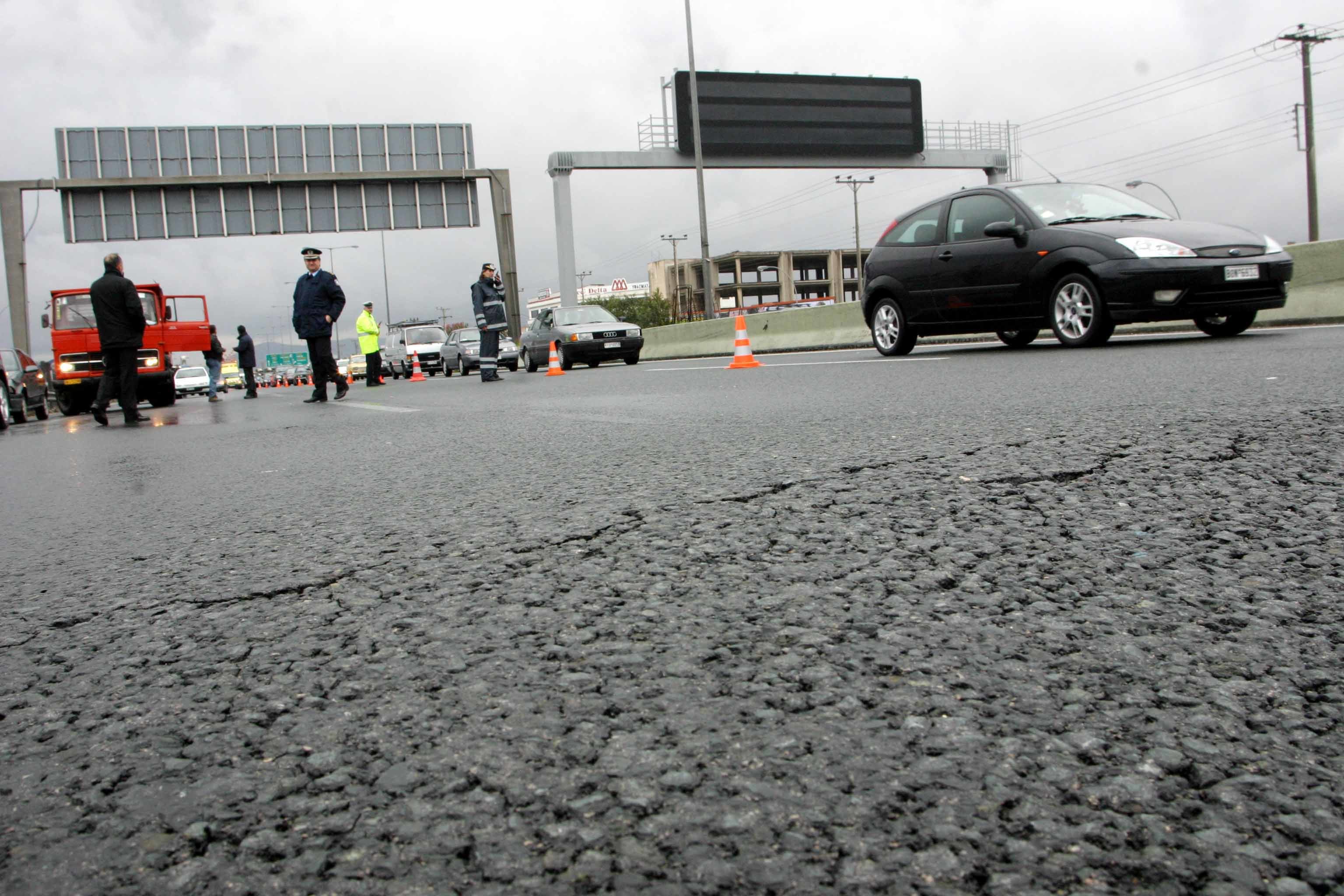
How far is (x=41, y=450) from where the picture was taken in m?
8.47

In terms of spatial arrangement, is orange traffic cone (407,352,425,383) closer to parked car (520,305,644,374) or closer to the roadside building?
parked car (520,305,644,374)

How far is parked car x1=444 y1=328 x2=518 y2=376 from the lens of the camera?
1321 inches

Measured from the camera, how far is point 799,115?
116 ft

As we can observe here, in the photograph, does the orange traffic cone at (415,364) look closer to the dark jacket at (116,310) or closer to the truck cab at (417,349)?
the truck cab at (417,349)

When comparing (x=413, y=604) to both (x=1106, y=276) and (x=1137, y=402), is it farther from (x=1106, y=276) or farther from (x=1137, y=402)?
(x=1106, y=276)

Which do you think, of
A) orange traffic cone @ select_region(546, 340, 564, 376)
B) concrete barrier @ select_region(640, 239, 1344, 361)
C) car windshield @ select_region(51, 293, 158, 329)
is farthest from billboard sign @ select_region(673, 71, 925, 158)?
car windshield @ select_region(51, 293, 158, 329)

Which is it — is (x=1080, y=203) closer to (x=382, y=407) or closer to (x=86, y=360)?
(x=382, y=407)

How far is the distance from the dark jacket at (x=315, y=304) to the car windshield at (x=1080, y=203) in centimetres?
835

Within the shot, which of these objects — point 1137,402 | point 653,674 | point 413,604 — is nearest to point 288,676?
point 413,604

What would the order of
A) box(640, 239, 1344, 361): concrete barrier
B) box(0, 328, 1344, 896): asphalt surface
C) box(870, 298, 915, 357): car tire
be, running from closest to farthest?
box(0, 328, 1344, 896): asphalt surface → box(870, 298, 915, 357): car tire → box(640, 239, 1344, 361): concrete barrier

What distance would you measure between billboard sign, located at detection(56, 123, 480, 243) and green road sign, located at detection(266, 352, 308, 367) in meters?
81.3

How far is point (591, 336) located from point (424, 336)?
59.5 feet

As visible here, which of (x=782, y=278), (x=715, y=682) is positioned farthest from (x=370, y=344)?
(x=782, y=278)

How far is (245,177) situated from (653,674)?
35916 mm
